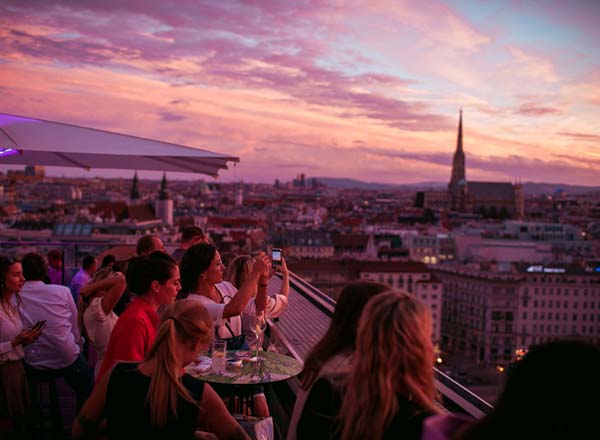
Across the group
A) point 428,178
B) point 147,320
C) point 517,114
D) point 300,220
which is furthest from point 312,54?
point 428,178

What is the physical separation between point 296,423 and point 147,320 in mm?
821

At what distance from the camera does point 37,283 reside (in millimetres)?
2938

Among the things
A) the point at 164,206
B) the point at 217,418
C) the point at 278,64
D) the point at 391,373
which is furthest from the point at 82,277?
the point at 164,206

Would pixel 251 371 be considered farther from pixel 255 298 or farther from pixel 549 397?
pixel 549 397

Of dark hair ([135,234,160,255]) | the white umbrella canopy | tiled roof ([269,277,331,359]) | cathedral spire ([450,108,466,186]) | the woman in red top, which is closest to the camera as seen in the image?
the woman in red top

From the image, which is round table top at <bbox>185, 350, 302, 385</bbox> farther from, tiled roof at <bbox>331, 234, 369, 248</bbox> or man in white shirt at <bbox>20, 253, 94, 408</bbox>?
tiled roof at <bbox>331, 234, 369, 248</bbox>

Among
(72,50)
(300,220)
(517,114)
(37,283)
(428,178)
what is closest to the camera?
(37,283)

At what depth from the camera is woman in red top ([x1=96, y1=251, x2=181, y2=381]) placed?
2115 millimetres

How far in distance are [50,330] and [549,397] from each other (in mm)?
2498

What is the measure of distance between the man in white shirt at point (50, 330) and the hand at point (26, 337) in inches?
8.5

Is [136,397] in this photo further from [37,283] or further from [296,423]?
[37,283]

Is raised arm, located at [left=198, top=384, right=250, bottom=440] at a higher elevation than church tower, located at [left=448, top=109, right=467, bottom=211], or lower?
lower

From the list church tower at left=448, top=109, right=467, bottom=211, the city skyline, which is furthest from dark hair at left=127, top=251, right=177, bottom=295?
church tower at left=448, top=109, right=467, bottom=211

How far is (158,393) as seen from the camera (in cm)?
157
